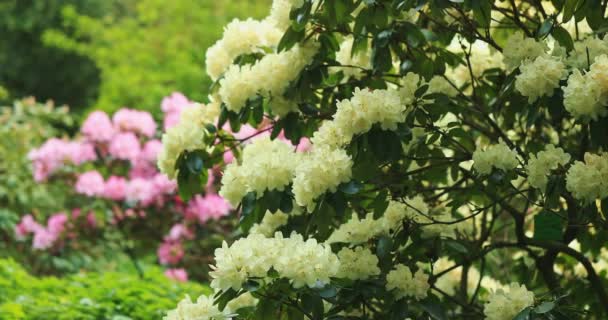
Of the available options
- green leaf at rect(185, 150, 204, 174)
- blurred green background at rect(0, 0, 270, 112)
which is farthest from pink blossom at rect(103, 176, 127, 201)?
green leaf at rect(185, 150, 204, 174)

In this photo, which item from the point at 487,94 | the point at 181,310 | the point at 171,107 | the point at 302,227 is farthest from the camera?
the point at 171,107

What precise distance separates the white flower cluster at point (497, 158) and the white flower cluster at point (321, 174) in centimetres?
40

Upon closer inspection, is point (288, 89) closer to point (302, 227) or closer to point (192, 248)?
point (302, 227)

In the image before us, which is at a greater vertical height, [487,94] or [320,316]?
[487,94]

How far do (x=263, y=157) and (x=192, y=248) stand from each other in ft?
11.7

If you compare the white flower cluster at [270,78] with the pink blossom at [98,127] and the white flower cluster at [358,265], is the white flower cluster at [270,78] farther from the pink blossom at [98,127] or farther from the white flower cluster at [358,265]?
the pink blossom at [98,127]

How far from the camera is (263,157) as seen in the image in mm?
2334

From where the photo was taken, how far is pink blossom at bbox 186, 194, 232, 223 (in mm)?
5301

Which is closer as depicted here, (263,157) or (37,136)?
(263,157)

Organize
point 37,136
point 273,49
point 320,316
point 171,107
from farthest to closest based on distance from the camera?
point 37,136 → point 171,107 → point 273,49 → point 320,316

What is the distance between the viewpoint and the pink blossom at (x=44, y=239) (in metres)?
6.02

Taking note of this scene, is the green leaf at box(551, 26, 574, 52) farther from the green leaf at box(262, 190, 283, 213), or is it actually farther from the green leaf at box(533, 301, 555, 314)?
the green leaf at box(262, 190, 283, 213)

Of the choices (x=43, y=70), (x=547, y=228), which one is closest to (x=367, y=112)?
(x=547, y=228)

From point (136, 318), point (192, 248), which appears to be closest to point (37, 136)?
point (192, 248)
